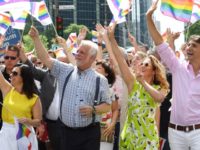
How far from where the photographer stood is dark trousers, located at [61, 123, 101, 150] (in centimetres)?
677

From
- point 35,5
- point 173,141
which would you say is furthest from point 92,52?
point 35,5

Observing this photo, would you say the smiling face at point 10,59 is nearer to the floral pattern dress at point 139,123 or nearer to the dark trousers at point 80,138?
the dark trousers at point 80,138

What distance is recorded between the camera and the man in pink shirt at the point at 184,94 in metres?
6.30

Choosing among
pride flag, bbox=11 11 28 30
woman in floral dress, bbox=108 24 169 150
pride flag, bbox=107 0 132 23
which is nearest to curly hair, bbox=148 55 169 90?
woman in floral dress, bbox=108 24 169 150

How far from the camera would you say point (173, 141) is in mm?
6379

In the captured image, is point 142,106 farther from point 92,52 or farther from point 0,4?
point 0,4

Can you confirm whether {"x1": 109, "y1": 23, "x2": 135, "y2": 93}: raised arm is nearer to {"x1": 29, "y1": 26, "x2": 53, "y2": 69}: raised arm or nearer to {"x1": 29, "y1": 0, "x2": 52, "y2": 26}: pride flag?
{"x1": 29, "y1": 26, "x2": 53, "y2": 69}: raised arm

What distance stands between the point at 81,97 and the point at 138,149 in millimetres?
895

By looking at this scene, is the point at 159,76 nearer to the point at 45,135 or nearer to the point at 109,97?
the point at 109,97

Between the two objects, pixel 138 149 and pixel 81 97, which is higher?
pixel 81 97

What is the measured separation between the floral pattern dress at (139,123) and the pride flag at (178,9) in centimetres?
219

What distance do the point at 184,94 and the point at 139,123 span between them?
2.05 feet

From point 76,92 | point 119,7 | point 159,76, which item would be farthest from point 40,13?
point 159,76

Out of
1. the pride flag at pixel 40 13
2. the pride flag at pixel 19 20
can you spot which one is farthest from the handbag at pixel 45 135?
the pride flag at pixel 40 13
